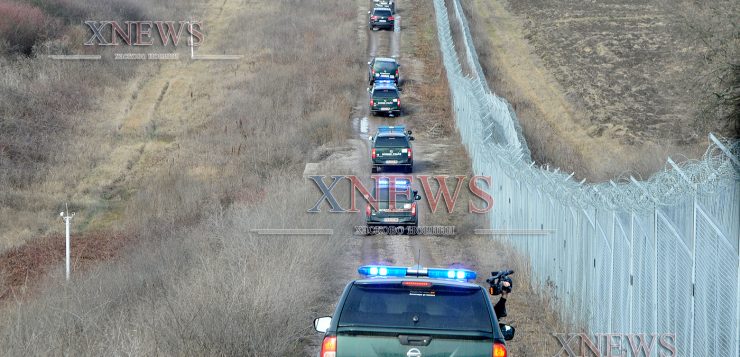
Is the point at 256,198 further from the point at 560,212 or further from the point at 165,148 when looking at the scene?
the point at 165,148

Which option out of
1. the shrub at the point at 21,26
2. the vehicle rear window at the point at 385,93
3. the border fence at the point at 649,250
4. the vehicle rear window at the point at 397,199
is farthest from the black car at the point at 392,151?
the shrub at the point at 21,26

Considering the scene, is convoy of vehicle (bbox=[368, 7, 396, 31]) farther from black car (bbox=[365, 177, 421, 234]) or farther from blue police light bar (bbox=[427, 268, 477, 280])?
blue police light bar (bbox=[427, 268, 477, 280])

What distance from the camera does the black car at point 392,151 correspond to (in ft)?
122

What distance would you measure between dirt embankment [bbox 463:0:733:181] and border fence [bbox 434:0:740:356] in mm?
14607

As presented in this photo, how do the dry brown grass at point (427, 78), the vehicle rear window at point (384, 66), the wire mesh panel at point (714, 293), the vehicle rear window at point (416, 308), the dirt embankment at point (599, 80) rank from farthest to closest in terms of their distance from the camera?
the vehicle rear window at point (384, 66) → the dry brown grass at point (427, 78) → the dirt embankment at point (599, 80) → the vehicle rear window at point (416, 308) → the wire mesh panel at point (714, 293)

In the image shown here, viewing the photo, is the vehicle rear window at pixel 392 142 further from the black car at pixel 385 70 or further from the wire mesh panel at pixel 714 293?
the wire mesh panel at pixel 714 293

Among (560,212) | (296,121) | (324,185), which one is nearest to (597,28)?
(296,121)

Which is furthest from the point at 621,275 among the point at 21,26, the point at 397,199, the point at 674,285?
the point at 21,26

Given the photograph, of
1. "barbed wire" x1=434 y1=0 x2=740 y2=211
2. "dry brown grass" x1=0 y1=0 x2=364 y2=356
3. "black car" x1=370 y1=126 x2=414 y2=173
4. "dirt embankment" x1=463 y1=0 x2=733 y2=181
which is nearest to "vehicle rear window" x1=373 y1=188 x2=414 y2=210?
"dry brown grass" x1=0 y1=0 x2=364 y2=356

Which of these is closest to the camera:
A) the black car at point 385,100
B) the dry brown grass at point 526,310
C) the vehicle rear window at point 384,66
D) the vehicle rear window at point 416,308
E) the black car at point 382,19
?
the vehicle rear window at point 416,308

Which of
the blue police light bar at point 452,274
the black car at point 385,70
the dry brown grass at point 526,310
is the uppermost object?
the black car at point 385,70

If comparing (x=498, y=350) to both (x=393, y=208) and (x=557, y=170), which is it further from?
(x=393, y=208)

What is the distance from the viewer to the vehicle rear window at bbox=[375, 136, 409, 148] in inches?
1470

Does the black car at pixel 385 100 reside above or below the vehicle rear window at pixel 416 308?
above
